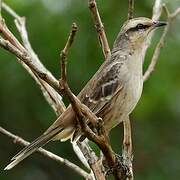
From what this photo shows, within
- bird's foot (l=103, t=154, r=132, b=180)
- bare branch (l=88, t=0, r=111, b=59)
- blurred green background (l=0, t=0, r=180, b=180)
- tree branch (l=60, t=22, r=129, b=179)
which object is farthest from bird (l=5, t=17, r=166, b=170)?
blurred green background (l=0, t=0, r=180, b=180)

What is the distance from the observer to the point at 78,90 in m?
6.62

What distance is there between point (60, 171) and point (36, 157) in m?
0.26

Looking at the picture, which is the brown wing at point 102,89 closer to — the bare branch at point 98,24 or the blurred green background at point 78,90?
the bare branch at point 98,24

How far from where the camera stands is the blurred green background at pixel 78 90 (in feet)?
21.7

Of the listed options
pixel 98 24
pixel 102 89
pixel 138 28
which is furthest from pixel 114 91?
pixel 98 24

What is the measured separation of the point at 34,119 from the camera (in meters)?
6.77

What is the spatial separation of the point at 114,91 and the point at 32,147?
2.39ft

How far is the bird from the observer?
5.00m

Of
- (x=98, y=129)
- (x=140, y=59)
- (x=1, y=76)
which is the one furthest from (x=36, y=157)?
(x=98, y=129)

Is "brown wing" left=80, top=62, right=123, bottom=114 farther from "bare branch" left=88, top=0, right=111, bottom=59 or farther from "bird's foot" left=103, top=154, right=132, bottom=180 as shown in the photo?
"bird's foot" left=103, top=154, right=132, bottom=180

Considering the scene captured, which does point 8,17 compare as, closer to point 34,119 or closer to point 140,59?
point 34,119

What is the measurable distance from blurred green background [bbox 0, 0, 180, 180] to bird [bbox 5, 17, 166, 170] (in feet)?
4.37

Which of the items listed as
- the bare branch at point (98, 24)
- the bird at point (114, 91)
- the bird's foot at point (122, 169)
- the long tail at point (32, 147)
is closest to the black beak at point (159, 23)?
the bird at point (114, 91)

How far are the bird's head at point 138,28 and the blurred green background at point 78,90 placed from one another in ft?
4.05
